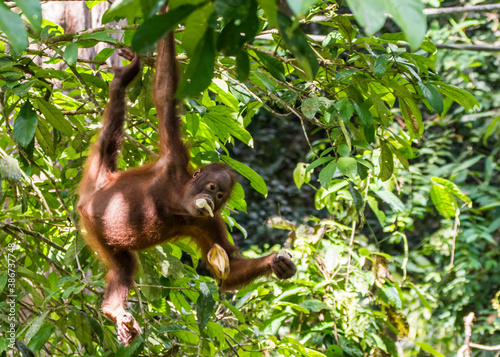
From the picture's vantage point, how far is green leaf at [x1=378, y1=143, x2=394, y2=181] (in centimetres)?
222

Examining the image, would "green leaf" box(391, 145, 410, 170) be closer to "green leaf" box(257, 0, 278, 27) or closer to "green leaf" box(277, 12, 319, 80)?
"green leaf" box(277, 12, 319, 80)

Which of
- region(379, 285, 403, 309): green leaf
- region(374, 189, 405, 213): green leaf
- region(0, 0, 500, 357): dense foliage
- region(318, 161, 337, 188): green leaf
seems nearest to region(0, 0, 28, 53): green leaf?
region(0, 0, 500, 357): dense foliage

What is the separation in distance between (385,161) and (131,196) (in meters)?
1.11

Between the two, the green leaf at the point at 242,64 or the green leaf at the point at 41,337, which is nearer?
the green leaf at the point at 242,64

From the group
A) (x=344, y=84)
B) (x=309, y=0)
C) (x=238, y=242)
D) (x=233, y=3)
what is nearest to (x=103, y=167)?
(x=344, y=84)

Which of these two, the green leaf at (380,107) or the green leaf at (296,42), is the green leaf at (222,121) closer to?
the green leaf at (380,107)

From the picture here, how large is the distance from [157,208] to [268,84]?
0.74 meters

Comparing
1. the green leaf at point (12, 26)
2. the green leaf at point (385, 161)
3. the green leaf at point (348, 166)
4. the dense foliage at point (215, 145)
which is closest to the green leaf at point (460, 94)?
the dense foliage at point (215, 145)

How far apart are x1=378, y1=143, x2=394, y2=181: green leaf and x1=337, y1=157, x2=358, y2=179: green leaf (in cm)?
25

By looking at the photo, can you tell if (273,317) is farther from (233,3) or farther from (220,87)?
(233,3)

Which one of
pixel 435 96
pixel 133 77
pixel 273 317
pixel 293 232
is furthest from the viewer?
pixel 293 232

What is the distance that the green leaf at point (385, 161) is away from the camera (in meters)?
2.22

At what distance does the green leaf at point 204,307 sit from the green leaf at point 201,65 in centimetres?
133

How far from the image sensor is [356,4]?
2.25 ft
